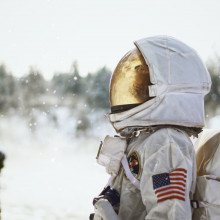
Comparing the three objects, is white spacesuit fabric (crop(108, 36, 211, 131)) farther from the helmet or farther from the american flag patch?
the american flag patch

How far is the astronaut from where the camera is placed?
1.43 metres

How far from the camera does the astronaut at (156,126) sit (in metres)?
1.43

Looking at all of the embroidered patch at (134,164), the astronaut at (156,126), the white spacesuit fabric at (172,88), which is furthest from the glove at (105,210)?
the white spacesuit fabric at (172,88)

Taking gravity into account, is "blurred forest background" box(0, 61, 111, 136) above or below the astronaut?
below

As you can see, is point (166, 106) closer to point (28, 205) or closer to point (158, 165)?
point (158, 165)

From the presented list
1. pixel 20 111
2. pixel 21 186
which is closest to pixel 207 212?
pixel 21 186

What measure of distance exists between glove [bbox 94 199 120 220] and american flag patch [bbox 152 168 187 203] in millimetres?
278

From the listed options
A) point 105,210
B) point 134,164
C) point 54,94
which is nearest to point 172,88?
point 134,164

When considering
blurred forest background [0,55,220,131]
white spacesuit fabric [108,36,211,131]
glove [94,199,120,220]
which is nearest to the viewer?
glove [94,199,120,220]

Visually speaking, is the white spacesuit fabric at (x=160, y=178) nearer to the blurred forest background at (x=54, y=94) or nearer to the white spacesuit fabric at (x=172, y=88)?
the white spacesuit fabric at (x=172, y=88)

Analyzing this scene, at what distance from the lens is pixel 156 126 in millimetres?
1697

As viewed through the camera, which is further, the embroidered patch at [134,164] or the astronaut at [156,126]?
the embroidered patch at [134,164]

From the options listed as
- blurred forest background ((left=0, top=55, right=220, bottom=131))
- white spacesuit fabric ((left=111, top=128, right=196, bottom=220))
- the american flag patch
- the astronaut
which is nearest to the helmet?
the astronaut

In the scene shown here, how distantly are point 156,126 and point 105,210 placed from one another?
511 mm
